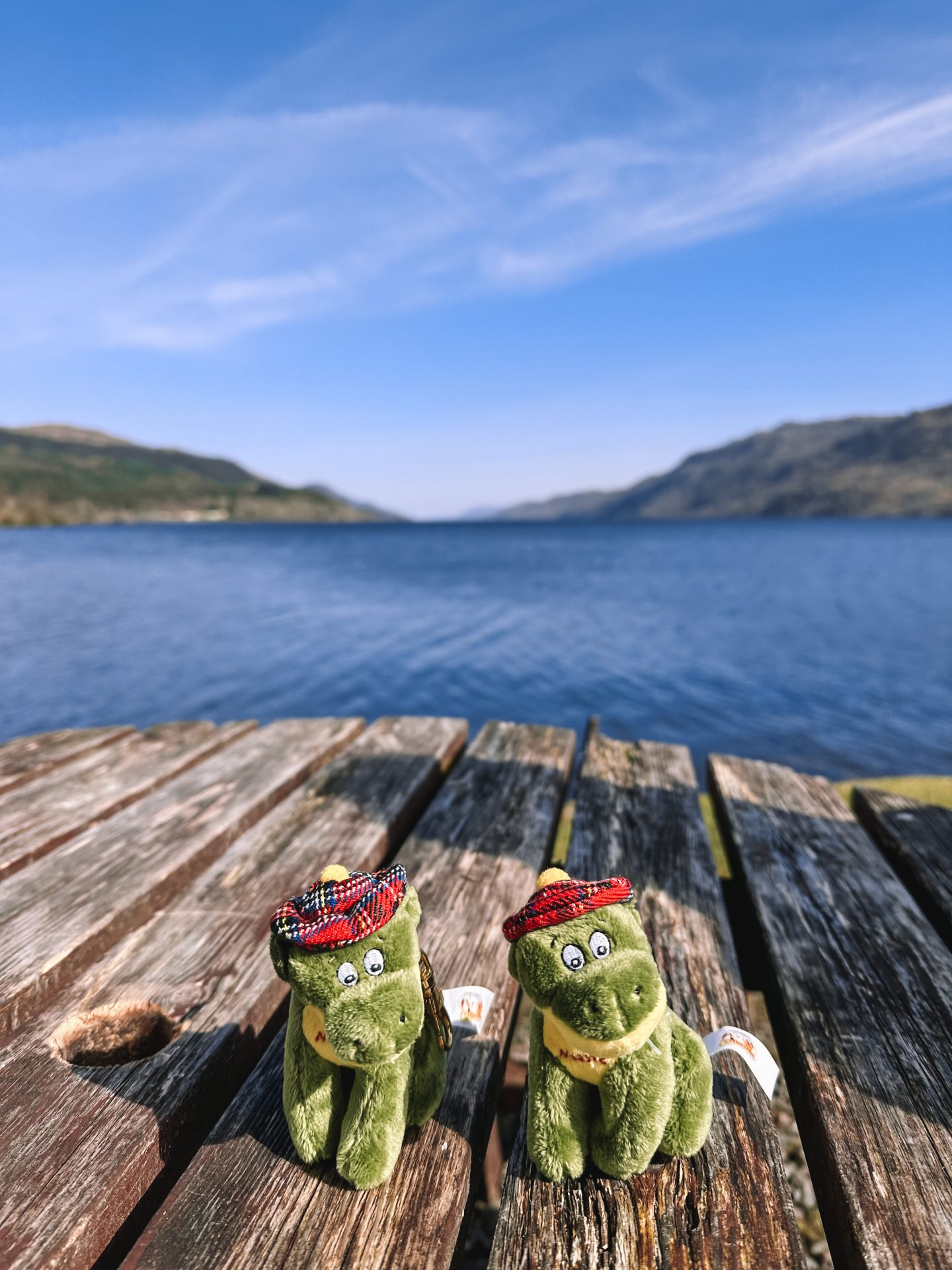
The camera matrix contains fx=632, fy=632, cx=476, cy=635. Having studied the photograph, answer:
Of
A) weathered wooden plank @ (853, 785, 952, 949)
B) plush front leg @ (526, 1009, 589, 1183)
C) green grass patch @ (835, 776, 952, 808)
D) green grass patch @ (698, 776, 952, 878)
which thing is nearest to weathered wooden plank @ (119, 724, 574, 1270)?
plush front leg @ (526, 1009, 589, 1183)

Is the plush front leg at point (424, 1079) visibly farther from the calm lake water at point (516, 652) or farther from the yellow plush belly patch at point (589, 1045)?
the calm lake water at point (516, 652)

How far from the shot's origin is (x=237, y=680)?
71.4 ft

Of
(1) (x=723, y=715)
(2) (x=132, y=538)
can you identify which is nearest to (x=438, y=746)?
(1) (x=723, y=715)

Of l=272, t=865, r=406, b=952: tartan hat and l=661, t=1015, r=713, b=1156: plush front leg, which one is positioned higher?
l=272, t=865, r=406, b=952: tartan hat

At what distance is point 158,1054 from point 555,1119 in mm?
1490

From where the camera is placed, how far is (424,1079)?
1.99 meters

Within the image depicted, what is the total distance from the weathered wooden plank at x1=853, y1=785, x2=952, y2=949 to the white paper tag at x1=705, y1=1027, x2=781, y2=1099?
5.20ft

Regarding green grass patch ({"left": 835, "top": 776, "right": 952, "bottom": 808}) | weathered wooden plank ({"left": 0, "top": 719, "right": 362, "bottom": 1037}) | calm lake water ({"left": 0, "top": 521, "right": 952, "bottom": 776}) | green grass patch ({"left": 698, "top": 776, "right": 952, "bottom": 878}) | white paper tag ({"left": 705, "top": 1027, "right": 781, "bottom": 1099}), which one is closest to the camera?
white paper tag ({"left": 705, "top": 1027, "right": 781, "bottom": 1099})

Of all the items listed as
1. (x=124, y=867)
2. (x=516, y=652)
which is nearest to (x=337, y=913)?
(x=124, y=867)

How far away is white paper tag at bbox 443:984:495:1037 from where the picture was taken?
2449mm

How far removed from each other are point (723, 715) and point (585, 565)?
2282 inches

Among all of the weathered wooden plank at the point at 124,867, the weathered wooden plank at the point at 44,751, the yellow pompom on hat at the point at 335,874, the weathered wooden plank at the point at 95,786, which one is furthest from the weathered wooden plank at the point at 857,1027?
the weathered wooden plank at the point at 44,751

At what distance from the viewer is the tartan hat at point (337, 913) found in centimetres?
167

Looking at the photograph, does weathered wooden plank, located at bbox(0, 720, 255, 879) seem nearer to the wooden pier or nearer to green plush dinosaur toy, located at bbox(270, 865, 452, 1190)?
the wooden pier
